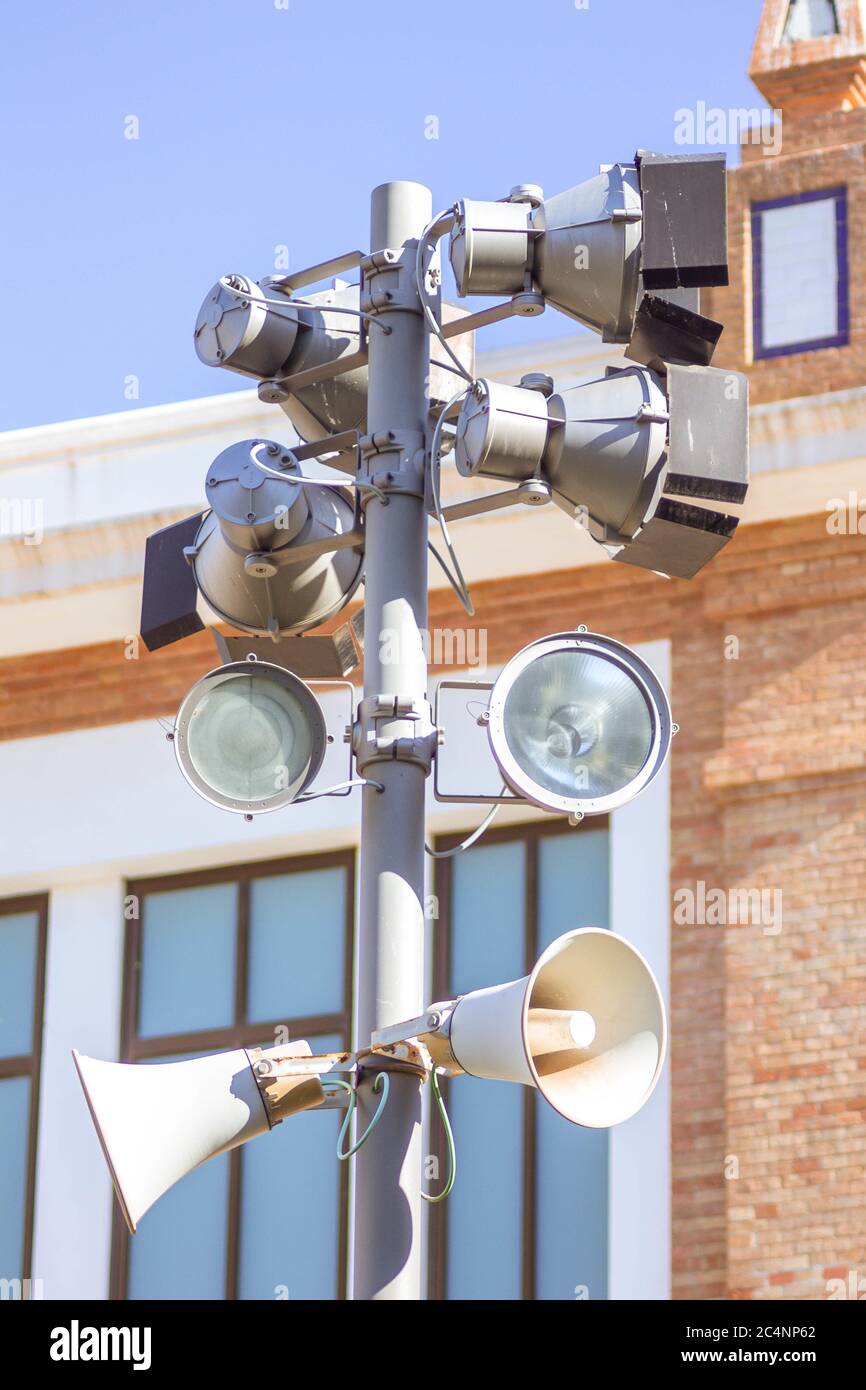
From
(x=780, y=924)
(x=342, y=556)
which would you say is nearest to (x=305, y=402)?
(x=342, y=556)

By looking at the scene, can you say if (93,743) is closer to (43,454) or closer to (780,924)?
(43,454)

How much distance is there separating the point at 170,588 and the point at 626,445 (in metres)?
1.67

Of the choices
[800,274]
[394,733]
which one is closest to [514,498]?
[394,733]

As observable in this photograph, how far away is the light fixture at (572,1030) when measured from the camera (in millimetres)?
6008

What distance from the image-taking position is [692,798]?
13391 millimetres

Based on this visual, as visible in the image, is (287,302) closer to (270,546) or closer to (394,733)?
(270,546)

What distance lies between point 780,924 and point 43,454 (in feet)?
17.4

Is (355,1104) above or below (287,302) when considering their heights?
below

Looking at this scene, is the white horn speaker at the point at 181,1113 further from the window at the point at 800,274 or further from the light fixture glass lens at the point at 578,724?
the window at the point at 800,274

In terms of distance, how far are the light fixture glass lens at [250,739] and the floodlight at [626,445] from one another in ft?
2.82

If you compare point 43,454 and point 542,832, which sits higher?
point 43,454

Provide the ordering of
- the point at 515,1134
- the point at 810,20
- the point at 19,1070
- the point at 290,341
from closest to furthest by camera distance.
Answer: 1. the point at 290,341
2. the point at 515,1134
3. the point at 19,1070
4. the point at 810,20

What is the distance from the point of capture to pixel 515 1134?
13.5 metres

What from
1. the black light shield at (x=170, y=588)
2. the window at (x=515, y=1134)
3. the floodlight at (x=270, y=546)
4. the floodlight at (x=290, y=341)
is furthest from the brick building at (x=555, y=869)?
the floodlight at (x=290, y=341)
